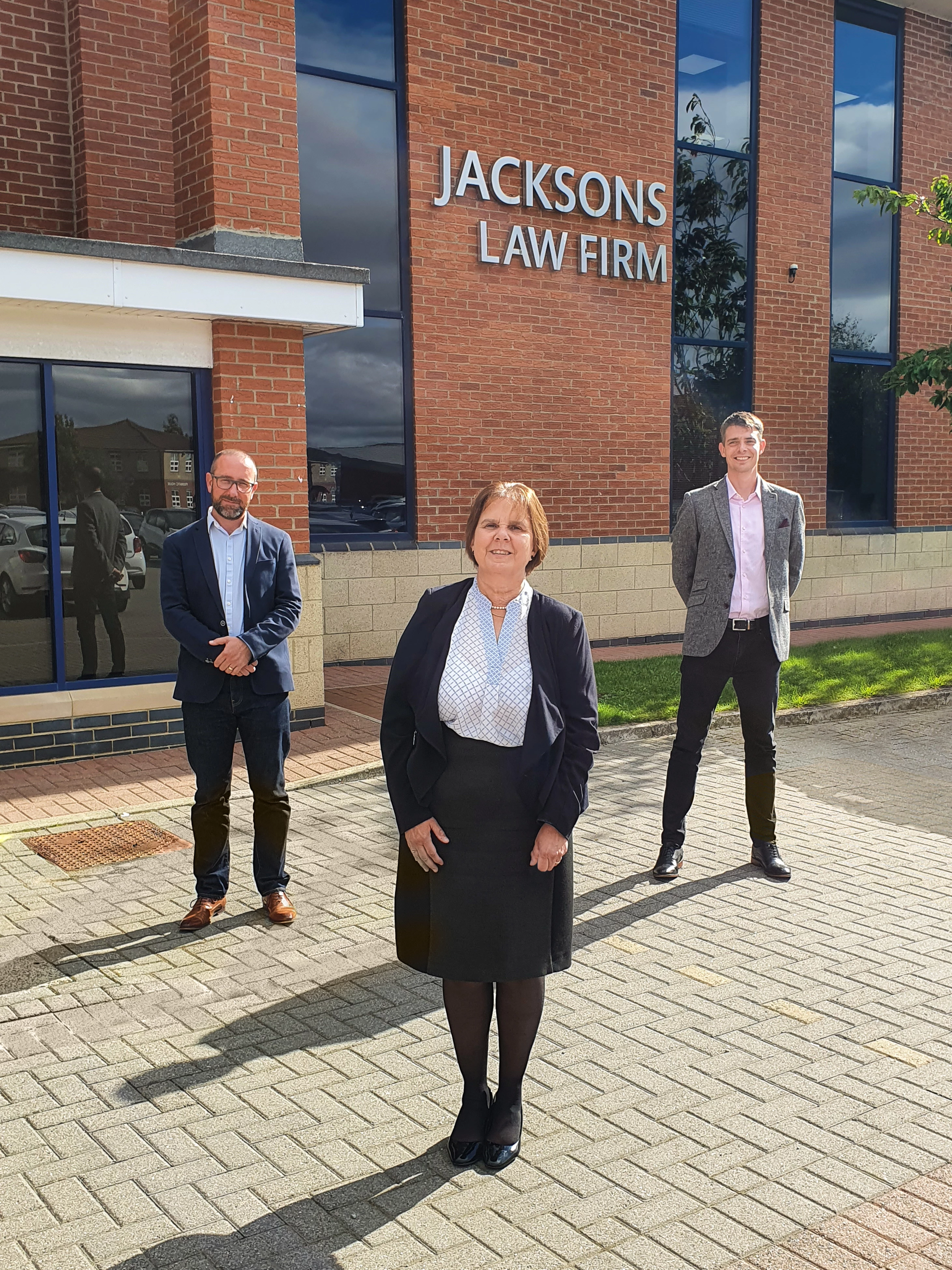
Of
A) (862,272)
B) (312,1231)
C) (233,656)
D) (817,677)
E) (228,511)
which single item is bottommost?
(312,1231)

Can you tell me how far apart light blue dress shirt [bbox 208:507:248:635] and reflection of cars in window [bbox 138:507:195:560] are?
3.47 metres

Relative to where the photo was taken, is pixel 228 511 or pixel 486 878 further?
pixel 228 511

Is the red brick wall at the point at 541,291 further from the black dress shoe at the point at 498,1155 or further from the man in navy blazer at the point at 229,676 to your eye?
the black dress shoe at the point at 498,1155

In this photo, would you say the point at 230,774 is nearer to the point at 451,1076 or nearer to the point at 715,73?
the point at 451,1076

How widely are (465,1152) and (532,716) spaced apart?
1.28 meters

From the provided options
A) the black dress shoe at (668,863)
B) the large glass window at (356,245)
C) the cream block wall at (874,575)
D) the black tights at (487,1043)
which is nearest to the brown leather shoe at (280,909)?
the black dress shoe at (668,863)

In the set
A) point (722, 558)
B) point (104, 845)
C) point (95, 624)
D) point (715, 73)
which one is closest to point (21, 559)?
point (95, 624)

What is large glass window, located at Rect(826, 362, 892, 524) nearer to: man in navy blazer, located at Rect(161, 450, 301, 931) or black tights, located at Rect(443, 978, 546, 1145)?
man in navy blazer, located at Rect(161, 450, 301, 931)

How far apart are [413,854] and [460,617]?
693mm

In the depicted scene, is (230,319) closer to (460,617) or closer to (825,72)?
(460,617)

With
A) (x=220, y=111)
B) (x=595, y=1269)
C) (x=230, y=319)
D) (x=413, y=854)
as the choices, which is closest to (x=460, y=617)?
(x=413, y=854)

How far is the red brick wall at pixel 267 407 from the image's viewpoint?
8.80m

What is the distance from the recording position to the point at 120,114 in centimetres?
949

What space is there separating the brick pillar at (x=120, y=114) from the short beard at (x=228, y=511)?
4.89 meters
